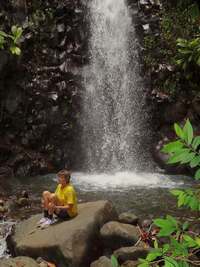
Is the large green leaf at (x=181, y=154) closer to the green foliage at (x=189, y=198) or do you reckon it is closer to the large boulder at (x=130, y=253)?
the green foliage at (x=189, y=198)

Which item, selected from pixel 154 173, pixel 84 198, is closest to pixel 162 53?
pixel 154 173

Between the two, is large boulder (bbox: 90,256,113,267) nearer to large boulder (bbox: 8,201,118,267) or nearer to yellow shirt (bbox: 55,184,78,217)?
large boulder (bbox: 8,201,118,267)

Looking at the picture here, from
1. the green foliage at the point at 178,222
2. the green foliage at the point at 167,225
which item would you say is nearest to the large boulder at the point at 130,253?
the green foliage at the point at 178,222

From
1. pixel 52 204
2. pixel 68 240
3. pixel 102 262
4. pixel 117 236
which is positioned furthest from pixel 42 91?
pixel 102 262

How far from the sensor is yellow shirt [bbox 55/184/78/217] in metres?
9.43

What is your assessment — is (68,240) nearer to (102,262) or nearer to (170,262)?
(102,262)

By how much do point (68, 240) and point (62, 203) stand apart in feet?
3.79

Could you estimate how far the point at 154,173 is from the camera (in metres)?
18.5

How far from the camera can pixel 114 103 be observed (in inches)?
826

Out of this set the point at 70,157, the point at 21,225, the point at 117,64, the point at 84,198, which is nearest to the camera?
the point at 21,225

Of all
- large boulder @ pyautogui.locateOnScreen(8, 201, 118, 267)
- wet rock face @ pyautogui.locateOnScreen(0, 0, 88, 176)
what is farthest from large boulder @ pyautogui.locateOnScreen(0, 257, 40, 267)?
wet rock face @ pyautogui.locateOnScreen(0, 0, 88, 176)

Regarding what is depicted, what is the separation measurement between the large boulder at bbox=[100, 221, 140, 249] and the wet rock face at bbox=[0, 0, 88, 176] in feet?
33.0

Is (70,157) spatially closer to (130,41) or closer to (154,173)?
(154,173)

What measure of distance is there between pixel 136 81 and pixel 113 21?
3555 mm
